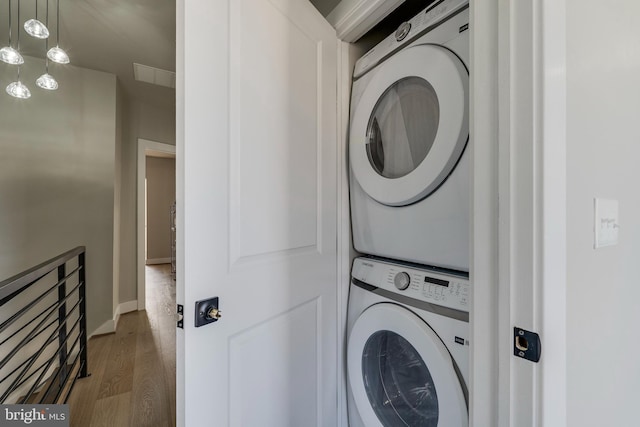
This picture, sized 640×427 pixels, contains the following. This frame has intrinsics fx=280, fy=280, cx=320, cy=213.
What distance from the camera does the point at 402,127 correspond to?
3.41ft

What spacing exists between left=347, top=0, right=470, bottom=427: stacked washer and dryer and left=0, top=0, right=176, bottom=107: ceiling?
5.27ft

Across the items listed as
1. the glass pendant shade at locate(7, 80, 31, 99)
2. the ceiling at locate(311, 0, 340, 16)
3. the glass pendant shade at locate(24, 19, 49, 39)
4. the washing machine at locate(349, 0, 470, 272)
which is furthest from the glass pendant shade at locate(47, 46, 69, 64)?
the washing machine at locate(349, 0, 470, 272)

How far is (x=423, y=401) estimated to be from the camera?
3.08 ft

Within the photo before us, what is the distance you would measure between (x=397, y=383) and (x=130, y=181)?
11.3 feet

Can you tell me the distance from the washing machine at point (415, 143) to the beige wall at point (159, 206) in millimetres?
6264

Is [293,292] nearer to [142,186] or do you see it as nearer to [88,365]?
[88,365]

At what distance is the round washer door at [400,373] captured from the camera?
80cm

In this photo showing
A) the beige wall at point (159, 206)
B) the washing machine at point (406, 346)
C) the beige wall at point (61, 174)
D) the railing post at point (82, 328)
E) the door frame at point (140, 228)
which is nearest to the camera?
the washing machine at point (406, 346)

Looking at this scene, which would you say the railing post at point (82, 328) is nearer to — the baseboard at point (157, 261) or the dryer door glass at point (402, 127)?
the dryer door glass at point (402, 127)

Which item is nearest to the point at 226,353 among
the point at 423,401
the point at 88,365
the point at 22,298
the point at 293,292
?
the point at 293,292

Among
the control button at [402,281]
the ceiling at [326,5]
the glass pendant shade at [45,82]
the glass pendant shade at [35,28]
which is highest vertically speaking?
the ceiling at [326,5]
